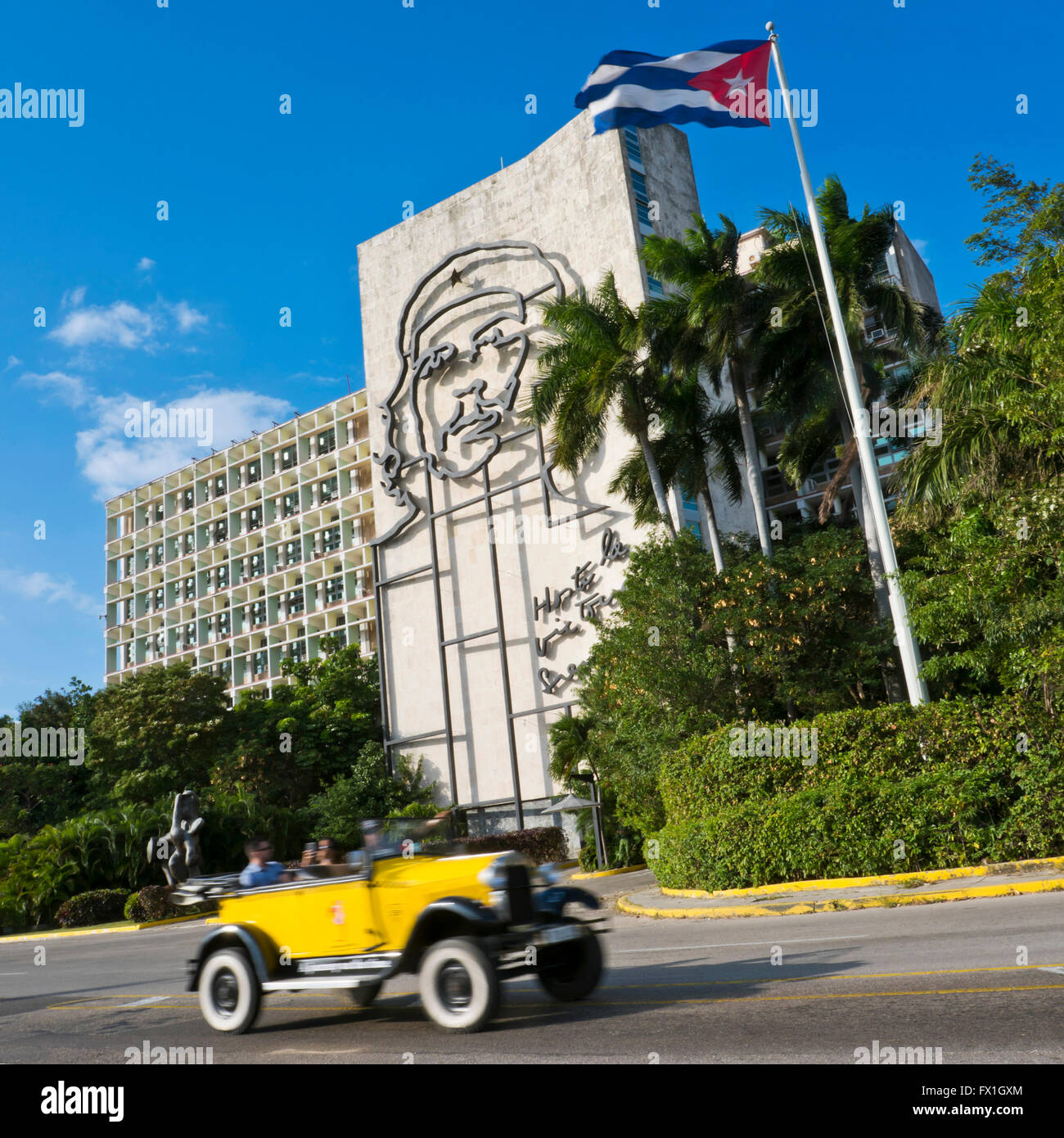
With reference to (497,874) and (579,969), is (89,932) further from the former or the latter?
(497,874)

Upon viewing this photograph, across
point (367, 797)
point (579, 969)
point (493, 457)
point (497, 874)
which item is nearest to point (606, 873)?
point (367, 797)

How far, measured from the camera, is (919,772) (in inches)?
663

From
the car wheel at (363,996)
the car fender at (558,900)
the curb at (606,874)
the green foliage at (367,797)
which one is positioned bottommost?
the curb at (606,874)

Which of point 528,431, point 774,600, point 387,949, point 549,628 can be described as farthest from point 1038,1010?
point 528,431

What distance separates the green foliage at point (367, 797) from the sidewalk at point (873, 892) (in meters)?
27.3

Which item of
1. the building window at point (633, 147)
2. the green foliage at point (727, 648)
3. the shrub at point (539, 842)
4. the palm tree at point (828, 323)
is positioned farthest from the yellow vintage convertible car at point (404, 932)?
the building window at point (633, 147)

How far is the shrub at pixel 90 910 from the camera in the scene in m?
33.6

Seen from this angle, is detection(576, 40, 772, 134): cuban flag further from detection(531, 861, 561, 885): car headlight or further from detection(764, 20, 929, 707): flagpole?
detection(531, 861, 561, 885): car headlight

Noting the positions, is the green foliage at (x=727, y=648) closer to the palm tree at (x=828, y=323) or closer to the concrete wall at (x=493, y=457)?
the palm tree at (x=828, y=323)

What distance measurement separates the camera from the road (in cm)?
612

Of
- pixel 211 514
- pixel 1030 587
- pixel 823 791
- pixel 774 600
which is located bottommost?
pixel 823 791

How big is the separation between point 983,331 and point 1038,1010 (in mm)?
14717

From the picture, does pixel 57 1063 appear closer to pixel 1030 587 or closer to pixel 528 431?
pixel 1030 587

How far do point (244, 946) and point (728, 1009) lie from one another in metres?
4.33
